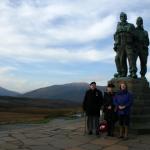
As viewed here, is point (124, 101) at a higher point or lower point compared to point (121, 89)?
lower

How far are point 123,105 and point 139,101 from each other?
7.93 ft

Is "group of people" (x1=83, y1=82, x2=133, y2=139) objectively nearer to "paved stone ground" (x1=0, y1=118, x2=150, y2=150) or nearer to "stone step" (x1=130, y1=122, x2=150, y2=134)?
"paved stone ground" (x1=0, y1=118, x2=150, y2=150)

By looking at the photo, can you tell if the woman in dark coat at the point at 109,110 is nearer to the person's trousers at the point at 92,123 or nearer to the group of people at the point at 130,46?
the person's trousers at the point at 92,123

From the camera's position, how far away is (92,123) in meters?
12.7

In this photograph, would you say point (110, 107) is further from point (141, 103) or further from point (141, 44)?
point (141, 44)

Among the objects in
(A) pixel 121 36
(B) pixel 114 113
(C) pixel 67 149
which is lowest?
(C) pixel 67 149

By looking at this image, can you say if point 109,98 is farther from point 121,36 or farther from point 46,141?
point 121,36

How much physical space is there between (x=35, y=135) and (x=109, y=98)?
249 centimetres

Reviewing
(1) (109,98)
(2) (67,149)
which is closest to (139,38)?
(1) (109,98)

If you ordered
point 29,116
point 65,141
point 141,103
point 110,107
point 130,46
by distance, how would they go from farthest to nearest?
point 29,116 → point 130,46 → point 141,103 → point 110,107 → point 65,141

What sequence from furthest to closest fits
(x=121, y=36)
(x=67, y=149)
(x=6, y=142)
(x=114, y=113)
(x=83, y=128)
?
(x=121, y=36)
(x=83, y=128)
(x=114, y=113)
(x=6, y=142)
(x=67, y=149)

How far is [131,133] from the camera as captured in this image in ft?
41.6

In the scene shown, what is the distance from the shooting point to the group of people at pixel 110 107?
39.2 feet

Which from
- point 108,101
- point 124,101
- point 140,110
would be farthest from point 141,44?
point 124,101
